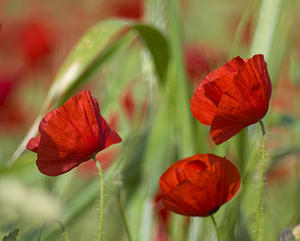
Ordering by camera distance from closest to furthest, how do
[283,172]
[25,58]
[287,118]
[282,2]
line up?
1. [282,2]
2. [287,118]
3. [283,172]
4. [25,58]

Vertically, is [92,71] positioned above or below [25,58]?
below

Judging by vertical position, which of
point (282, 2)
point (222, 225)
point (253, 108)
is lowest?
point (222, 225)

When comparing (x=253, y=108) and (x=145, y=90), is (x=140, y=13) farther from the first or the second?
(x=253, y=108)

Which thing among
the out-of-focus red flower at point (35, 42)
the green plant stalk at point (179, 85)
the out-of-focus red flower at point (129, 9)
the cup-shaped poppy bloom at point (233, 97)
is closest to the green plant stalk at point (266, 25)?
the green plant stalk at point (179, 85)

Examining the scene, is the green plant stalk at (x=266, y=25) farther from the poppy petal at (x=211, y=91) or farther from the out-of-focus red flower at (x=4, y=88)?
the out-of-focus red flower at (x=4, y=88)

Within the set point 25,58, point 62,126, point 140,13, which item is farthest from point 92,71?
point 140,13

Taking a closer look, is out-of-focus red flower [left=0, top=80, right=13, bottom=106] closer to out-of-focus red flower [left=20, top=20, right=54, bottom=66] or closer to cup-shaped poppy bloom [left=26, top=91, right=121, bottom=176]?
out-of-focus red flower [left=20, top=20, right=54, bottom=66]

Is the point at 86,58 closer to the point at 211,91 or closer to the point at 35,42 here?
the point at 211,91
